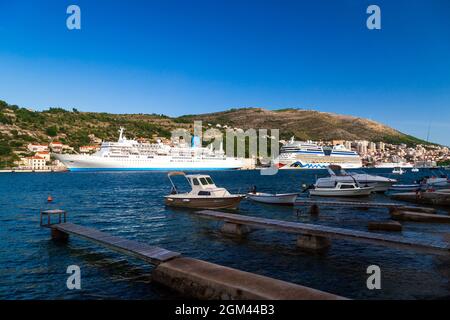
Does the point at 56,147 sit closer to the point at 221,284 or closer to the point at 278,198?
the point at 278,198

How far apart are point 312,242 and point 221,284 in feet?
28.7

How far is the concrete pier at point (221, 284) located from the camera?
851 centimetres

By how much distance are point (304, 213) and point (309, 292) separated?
21917 mm

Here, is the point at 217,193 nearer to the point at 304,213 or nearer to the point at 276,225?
the point at 304,213

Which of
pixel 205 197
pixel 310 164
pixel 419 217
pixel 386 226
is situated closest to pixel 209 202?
pixel 205 197

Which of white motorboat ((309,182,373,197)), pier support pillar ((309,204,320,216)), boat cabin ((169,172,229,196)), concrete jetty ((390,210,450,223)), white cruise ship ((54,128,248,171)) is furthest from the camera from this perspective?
white cruise ship ((54,128,248,171))

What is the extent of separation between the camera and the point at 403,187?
52.9 m

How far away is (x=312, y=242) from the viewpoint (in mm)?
16797

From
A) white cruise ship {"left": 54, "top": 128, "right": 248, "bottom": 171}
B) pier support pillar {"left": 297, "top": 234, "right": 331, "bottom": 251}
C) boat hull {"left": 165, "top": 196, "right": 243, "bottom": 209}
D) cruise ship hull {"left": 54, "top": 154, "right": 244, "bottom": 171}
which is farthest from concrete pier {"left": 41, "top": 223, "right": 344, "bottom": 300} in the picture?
white cruise ship {"left": 54, "top": 128, "right": 248, "bottom": 171}

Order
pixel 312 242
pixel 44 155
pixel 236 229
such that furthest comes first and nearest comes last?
1. pixel 44 155
2. pixel 236 229
3. pixel 312 242

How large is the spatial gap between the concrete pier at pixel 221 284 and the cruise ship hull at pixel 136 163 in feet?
412

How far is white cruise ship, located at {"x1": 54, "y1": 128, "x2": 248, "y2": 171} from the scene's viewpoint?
421 ft

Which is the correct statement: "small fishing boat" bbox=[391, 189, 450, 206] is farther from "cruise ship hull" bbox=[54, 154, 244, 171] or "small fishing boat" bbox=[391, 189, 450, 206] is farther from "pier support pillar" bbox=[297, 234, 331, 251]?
"cruise ship hull" bbox=[54, 154, 244, 171]
